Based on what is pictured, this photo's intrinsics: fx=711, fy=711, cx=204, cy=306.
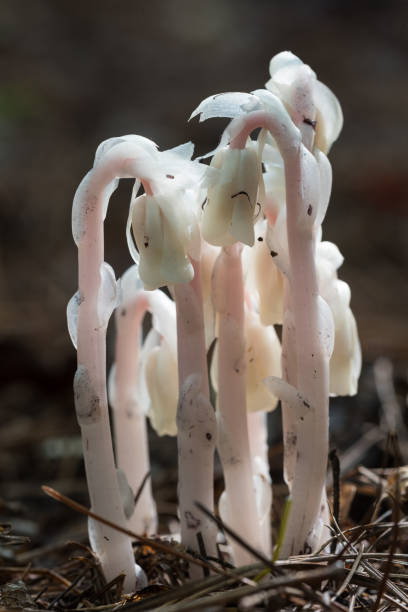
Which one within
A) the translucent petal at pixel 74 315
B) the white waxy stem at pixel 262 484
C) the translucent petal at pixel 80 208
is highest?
the translucent petal at pixel 80 208

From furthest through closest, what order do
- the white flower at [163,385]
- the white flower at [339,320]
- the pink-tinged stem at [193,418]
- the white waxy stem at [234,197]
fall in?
the white flower at [163,385] < the white flower at [339,320] < the pink-tinged stem at [193,418] < the white waxy stem at [234,197]

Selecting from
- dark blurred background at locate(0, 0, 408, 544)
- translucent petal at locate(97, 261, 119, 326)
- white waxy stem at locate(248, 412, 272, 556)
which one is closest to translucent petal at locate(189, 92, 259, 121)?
translucent petal at locate(97, 261, 119, 326)

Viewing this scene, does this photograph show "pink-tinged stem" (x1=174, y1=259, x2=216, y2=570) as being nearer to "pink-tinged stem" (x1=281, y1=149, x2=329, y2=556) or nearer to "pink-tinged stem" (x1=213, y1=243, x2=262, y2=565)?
"pink-tinged stem" (x1=213, y1=243, x2=262, y2=565)

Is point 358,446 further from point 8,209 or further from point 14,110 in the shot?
point 14,110

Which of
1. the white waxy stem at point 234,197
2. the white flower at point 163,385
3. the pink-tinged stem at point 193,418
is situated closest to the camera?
the white waxy stem at point 234,197

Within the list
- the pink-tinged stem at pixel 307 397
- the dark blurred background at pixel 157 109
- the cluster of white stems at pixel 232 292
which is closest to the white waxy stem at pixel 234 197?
the cluster of white stems at pixel 232 292

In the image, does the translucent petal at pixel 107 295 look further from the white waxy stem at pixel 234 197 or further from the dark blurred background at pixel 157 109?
the dark blurred background at pixel 157 109

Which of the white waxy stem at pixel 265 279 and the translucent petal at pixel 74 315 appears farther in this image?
the white waxy stem at pixel 265 279

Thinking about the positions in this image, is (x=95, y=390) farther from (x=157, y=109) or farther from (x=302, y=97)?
(x=157, y=109)
